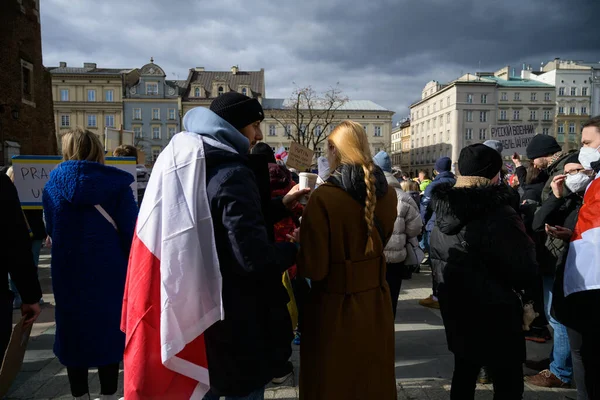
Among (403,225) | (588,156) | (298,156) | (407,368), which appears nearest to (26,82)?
(298,156)

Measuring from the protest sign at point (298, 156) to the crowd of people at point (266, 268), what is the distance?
12.1 ft

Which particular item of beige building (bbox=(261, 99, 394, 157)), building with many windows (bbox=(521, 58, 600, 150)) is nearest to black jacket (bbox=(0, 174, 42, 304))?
beige building (bbox=(261, 99, 394, 157))

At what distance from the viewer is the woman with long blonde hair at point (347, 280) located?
2.14 m

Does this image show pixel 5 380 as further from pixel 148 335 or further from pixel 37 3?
pixel 37 3

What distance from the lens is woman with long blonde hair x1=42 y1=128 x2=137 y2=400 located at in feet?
8.55

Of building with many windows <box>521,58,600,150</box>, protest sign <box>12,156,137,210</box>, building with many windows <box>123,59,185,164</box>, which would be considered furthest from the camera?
building with many windows <box>521,58,600,150</box>

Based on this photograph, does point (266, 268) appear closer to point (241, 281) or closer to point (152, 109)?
point (241, 281)

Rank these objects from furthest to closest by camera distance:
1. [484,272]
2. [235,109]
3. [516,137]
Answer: [516,137]
[484,272]
[235,109]

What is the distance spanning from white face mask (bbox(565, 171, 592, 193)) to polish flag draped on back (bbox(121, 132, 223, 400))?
2.50 metres

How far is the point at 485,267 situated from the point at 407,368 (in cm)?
172

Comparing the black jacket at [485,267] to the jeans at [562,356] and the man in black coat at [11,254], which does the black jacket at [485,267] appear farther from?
the man in black coat at [11,254]

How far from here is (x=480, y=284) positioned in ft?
8.01

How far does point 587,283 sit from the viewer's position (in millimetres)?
2209

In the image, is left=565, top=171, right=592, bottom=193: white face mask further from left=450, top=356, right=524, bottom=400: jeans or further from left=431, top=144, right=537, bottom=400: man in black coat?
left=450, top=356, right=524, bottom=400: jeans
